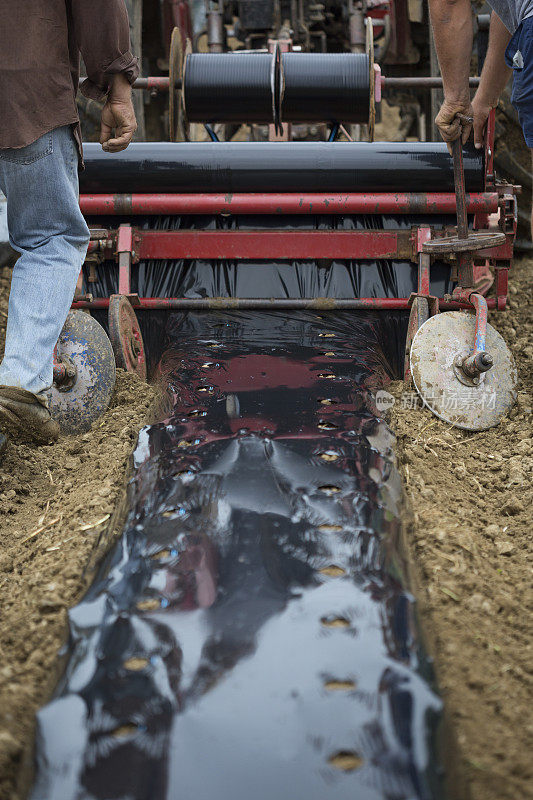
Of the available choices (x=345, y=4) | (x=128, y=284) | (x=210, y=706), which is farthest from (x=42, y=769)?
(x=345, y=4)

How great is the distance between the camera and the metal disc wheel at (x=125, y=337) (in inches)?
106

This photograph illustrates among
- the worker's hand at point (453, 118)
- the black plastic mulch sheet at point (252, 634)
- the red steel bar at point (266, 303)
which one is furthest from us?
the red steel bar at point (266, 303)

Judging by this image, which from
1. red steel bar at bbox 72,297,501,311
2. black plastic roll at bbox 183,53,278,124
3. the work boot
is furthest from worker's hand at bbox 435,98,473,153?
the work boot

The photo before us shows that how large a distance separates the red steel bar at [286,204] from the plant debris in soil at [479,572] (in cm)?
82

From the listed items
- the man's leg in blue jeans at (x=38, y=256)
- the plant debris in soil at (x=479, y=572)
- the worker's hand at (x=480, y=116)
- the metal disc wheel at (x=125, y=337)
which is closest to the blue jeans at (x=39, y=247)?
the man's leg in blue jeans at (x=38, y=256)

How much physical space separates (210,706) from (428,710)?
35 centimetres

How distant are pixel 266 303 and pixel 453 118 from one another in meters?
0.94

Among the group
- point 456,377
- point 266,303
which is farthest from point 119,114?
point 456,377

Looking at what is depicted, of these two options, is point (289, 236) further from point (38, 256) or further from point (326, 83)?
point (38, 256)

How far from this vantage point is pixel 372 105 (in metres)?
3.50

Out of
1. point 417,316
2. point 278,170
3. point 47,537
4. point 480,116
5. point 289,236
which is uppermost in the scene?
point 480,116

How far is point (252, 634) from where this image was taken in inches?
55.0

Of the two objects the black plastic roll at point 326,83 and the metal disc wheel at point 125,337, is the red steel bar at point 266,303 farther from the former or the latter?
the black plastic roll at point 326,83

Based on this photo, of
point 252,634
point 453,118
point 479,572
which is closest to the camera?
point 252,634
